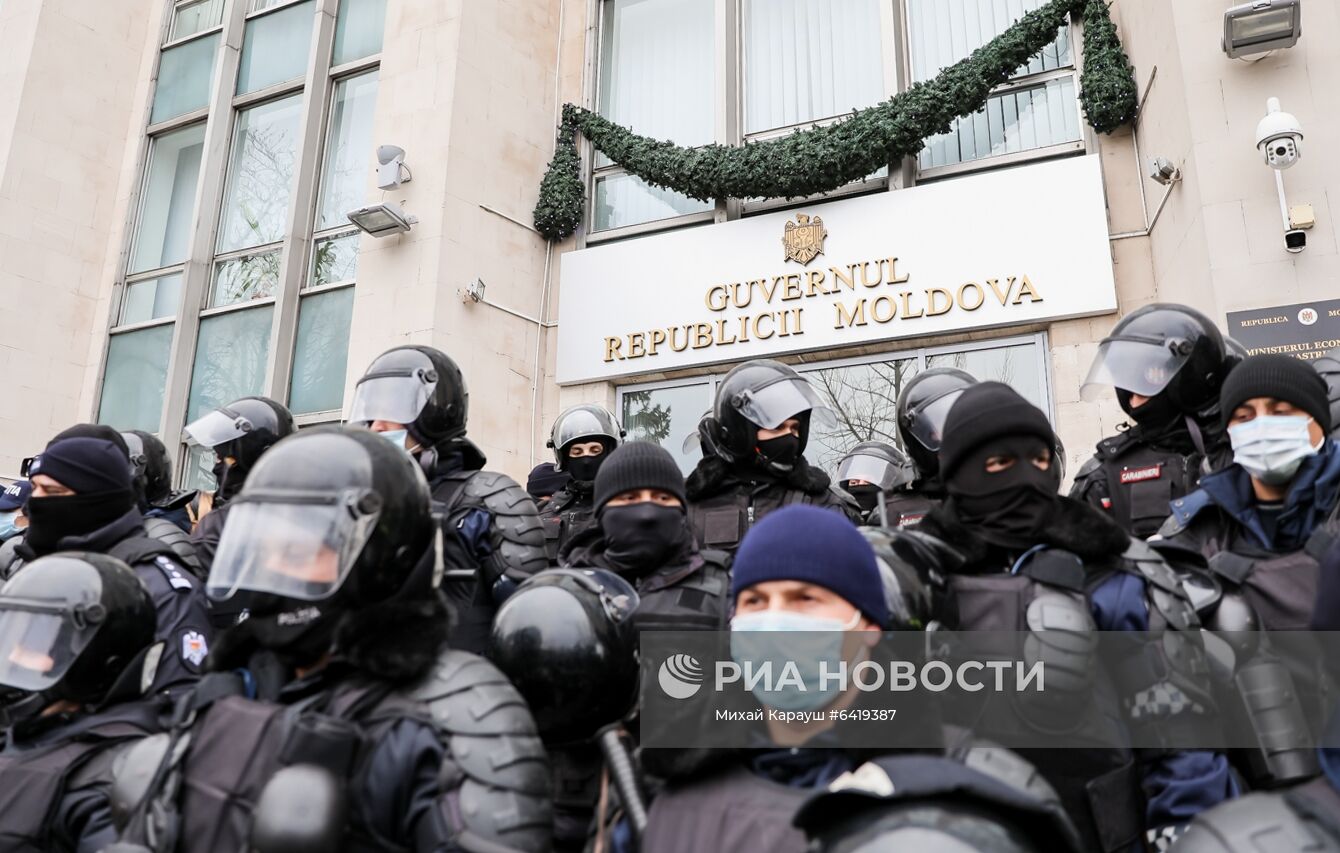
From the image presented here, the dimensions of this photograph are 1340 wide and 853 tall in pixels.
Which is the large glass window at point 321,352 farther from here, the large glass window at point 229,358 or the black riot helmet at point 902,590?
the black riot helmet at point 902,590

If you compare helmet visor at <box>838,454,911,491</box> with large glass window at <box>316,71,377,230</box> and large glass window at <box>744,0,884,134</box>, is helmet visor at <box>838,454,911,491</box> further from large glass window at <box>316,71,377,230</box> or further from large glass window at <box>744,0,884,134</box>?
large glass window at <box>316,71,377,230</box>

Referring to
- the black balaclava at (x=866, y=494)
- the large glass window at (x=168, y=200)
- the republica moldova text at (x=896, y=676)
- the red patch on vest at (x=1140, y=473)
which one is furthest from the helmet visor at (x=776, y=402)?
the large glass window at (x=168, y=200)

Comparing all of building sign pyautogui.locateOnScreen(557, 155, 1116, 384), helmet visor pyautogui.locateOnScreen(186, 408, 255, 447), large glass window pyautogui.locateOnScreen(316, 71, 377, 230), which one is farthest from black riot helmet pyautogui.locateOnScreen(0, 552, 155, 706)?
large glass window pyautogui.locateOnScreen(316, 71, 377, 230)

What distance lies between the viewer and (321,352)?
11.3 metres

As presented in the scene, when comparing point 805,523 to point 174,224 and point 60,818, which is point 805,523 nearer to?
point 60,818

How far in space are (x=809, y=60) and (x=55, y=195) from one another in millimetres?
9756

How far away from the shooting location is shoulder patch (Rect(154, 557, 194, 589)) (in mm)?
3102

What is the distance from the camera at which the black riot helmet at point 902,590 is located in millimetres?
2125

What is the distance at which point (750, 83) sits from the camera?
35.4ft

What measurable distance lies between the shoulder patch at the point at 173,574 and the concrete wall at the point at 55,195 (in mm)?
10764

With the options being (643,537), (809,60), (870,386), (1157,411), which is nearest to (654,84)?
(809,60)

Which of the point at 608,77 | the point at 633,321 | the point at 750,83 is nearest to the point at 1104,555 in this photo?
the point at 633,321

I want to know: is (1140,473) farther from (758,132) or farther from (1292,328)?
(758,132)

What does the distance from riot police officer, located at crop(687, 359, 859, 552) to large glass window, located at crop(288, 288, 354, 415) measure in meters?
7.37
